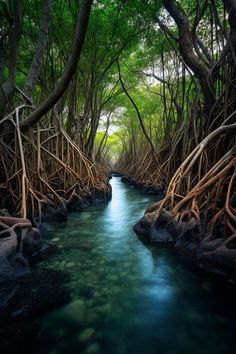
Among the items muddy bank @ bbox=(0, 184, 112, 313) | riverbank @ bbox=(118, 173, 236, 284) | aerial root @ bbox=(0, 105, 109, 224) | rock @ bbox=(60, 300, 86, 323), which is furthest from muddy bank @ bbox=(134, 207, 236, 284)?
aerial root @ bbox=(0, 105, 109, 224)

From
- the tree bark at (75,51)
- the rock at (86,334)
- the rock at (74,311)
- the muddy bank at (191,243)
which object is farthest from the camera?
the muddy bank at (191,243)

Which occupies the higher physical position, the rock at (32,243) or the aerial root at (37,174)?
the aerial root at (37,174)

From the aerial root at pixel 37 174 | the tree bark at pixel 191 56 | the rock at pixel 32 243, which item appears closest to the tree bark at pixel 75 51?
the aerial root at pixel 37 174

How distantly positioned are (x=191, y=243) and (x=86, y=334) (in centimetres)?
177

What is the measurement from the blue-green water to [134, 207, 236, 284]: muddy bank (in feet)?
0.51

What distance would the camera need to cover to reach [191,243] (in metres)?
3.29

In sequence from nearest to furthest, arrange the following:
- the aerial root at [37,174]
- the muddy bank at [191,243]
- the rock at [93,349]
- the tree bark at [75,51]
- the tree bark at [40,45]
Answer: the rock at [93,349] → the tree bark at [75,51] → the muddy bank at [191,243] → the aerial root at [37,174] → the tree bark at [40,45]

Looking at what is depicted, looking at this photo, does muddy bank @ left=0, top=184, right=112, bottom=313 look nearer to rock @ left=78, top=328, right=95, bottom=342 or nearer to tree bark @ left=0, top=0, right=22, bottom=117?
rock @ left=78, top=328, right=95, bottom=342

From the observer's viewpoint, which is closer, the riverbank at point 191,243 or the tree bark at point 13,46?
the riverbank at point 191,243

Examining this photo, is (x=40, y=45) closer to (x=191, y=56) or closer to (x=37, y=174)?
(x=37, y=174)

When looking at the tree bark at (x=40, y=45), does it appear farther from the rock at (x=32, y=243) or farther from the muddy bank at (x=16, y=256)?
the rock at (x=32, y=243)

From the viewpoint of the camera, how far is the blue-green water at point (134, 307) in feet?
6.12

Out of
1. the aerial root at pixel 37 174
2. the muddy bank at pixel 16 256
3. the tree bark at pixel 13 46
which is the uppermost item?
the tree bark at pixel 13 46

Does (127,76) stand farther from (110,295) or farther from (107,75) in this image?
(110,295)
